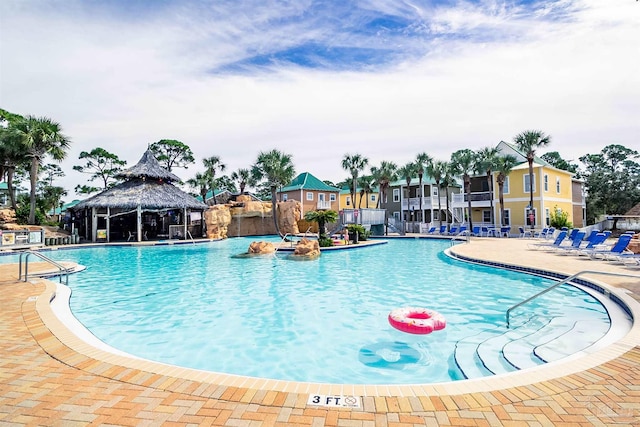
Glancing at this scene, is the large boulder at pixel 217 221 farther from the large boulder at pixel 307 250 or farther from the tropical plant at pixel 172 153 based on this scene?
the tropical plant at pixel 172 153

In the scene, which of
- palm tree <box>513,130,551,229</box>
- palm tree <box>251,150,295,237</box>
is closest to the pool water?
palm tree <box>513,130,551,229</box>

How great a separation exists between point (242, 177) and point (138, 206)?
1867 cm

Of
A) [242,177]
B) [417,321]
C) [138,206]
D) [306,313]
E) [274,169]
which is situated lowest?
[306,313]

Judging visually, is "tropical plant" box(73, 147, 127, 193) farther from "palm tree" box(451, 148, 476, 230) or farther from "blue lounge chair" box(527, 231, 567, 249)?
"blue lounge chair" box(527, 231, 567, 249)

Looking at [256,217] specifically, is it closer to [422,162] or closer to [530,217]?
[422,162]

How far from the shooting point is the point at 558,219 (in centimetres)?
2650

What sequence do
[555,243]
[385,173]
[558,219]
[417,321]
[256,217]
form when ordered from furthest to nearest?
[385,173]
[256,217]
[558,219]
[555,243]
[417,321]

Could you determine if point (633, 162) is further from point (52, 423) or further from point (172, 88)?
point (52, 423)

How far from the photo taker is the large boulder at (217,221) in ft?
97.5

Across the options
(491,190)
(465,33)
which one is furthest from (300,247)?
(491,190)

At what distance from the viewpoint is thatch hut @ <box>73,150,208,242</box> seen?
84.5 feet

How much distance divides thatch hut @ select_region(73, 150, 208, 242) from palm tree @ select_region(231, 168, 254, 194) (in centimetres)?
1163

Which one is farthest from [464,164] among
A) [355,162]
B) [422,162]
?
[355,162]

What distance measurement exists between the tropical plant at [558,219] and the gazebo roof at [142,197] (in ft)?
89.5
